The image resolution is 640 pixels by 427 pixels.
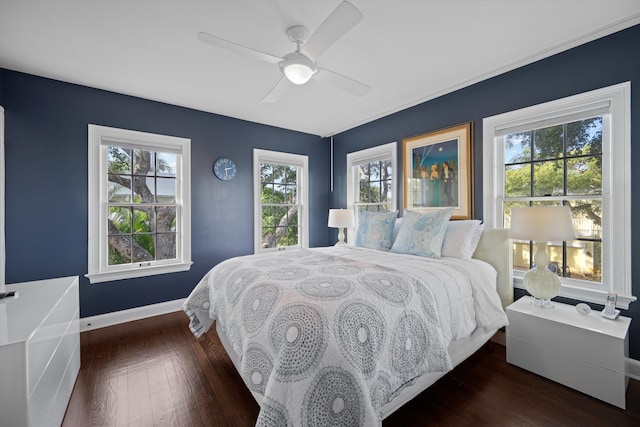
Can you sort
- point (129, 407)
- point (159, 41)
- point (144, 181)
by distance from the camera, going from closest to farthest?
point (129, 407), point (159, 41), point (144, 181)

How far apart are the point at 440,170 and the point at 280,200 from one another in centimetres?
240

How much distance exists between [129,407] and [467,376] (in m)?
2.32

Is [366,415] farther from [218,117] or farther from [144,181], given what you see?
[218,117]

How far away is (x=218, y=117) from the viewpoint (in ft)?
12.2

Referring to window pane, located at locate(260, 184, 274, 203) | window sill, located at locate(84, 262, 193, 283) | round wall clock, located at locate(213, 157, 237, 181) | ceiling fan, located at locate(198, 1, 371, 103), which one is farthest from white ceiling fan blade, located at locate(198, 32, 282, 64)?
window sill, located at locate(84, 262, 193, 283)

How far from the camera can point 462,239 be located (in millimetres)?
2514

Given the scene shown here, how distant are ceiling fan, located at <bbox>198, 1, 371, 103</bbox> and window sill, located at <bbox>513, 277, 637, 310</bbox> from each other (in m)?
2.40

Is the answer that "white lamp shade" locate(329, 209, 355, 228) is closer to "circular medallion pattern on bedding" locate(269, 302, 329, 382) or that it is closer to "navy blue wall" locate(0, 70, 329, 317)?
"navy blue wall" locate(0, 70, 329, 317)

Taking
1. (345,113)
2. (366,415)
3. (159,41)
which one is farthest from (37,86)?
(366,415)

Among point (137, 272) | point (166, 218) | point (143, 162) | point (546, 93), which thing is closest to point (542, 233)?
point (546, 93)

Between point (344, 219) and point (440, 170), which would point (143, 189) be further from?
point (440, 170)

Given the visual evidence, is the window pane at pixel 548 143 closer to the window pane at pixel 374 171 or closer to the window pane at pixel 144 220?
the window pane at pixel 374 171

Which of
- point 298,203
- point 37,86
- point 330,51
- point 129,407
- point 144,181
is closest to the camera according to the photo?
point 129,407

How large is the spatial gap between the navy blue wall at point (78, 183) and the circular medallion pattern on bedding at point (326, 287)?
2.49 m
